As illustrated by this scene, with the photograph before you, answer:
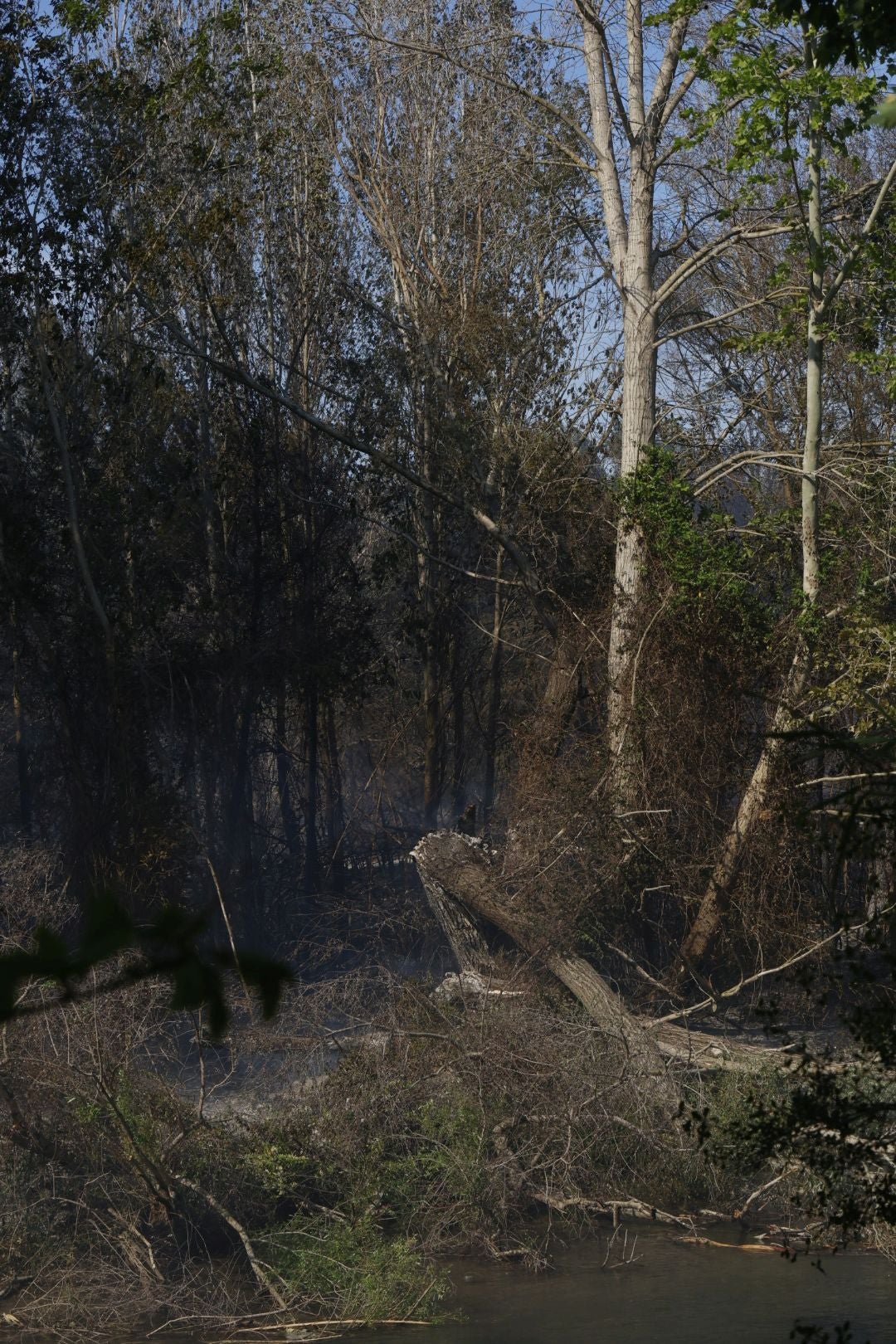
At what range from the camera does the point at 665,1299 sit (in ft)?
37.1

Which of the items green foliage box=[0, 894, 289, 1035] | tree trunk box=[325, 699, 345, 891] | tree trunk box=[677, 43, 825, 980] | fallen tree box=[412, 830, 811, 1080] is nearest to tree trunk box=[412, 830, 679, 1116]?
fallen tree box=[412, 830, 811, 1080]

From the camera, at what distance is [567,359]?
62.4ft

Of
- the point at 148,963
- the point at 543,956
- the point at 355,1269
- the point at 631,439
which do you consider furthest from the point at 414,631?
the point at 148,963

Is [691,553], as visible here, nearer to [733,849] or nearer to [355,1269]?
[733,849]

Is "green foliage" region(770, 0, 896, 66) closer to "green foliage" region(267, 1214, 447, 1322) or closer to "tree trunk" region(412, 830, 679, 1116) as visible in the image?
"green foliage" region(267, 1214, 447, 1322)

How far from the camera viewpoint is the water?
419 inches

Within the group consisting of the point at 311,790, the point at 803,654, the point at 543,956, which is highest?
the point at 803,654

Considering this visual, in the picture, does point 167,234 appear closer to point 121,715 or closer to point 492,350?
point 492,350

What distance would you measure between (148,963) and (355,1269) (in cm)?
1151

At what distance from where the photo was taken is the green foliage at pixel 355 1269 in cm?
1128

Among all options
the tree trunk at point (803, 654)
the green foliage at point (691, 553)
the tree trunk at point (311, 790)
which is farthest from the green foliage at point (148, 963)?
the tree trunk at point (311, 790)

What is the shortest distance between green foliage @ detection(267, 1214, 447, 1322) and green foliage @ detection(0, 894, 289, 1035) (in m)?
11.2

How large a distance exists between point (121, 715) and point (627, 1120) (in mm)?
8095

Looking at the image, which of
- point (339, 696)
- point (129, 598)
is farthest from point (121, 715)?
point (339, 696)
